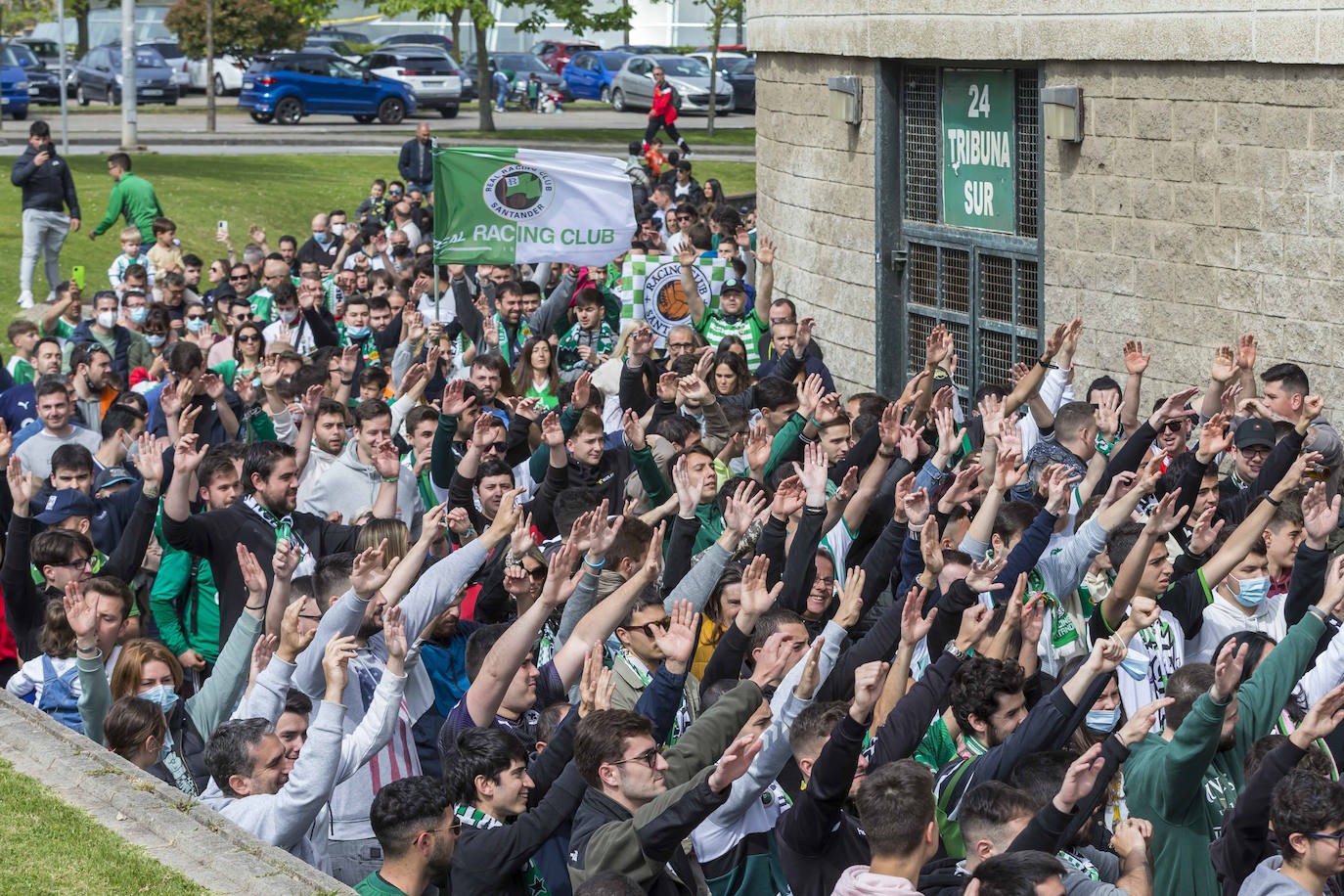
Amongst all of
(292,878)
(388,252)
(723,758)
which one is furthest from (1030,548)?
(388,252)

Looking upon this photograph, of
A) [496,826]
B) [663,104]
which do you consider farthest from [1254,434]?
[663,104]

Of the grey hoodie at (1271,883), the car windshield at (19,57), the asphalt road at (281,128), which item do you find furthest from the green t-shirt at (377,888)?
the car windshield at (19,57)

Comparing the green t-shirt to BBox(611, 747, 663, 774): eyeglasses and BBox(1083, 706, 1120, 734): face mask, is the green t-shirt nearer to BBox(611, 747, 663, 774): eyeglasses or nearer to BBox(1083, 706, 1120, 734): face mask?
BBox(611, 747, 663, 774): eyeglasses

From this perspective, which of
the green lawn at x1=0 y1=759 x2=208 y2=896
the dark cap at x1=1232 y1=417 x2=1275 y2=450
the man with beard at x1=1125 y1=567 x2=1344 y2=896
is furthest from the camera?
the dark cap at x1=1232 y1=417 x2=1275 y2=450

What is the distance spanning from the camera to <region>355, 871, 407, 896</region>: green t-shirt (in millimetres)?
5328

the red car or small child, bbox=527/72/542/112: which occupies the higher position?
the red car

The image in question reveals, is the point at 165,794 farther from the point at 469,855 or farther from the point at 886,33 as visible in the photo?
the point at 886,33

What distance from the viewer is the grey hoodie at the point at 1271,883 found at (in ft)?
17.0

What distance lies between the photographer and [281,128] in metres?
40.1

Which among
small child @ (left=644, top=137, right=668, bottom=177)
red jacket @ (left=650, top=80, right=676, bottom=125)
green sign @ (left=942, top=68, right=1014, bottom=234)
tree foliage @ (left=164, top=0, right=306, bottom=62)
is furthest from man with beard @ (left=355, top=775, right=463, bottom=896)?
tree foliage @ (left=164, top=0, right=306, bottom=62)

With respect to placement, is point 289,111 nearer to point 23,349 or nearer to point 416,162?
point 416,162

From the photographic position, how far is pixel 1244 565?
301 inches

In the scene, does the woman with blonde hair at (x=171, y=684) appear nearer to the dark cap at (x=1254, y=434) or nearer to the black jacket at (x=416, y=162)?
the dark cap at (x=1254, y=434)

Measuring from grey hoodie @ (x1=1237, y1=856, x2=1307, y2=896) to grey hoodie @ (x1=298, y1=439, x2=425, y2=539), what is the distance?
5560 millimetres
